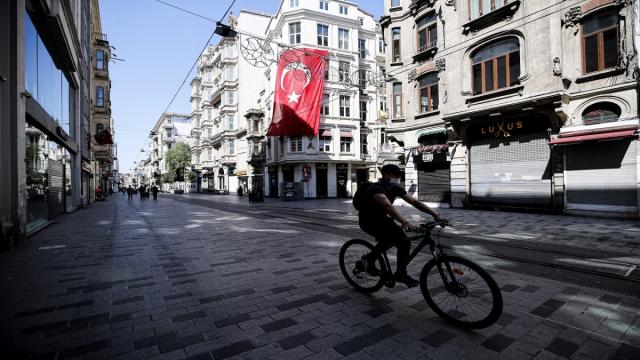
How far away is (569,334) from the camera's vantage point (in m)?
3.25

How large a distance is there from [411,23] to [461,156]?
29.6 ft

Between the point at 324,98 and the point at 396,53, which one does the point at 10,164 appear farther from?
the point at 324,98

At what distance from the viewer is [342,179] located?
3534 centimetres

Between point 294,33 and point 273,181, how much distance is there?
16.0 meters

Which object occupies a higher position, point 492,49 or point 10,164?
point 492,49

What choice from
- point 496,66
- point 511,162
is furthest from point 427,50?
→ point 511,162

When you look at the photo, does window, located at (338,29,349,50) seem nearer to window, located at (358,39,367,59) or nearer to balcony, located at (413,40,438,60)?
window, located at (358,39,367,59)

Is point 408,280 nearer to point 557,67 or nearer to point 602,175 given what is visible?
point 602,175

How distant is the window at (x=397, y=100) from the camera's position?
21297 millimetres

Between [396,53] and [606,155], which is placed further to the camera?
[396,53]

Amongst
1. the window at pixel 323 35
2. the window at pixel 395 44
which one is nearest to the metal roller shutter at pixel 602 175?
the window at pixel 395 44

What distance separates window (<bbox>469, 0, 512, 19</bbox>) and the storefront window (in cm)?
1883

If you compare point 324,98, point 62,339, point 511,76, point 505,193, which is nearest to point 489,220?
point 505,193

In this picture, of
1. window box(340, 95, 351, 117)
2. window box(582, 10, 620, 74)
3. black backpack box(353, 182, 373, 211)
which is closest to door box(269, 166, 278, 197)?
window box(340, 95, 351, 117)
